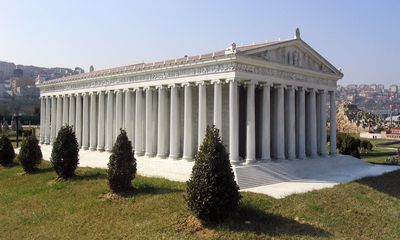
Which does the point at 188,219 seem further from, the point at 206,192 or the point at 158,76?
the point at 158,76

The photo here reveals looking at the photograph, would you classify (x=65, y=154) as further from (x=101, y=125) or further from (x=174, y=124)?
(x=101, y=125)

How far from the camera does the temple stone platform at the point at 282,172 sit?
27.6m

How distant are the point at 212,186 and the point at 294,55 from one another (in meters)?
20.7

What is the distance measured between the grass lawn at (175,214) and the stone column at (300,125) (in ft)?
28.6

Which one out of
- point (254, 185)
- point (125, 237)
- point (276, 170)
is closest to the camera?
point (125, 237)

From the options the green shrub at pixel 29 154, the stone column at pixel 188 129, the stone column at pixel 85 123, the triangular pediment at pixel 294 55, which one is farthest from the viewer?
the stone column at pixel 85 123

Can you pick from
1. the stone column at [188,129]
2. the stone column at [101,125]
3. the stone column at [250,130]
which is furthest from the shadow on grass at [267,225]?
the stone column at [101,125]

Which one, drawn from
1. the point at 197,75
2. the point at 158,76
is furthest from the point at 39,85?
the point at 197,75

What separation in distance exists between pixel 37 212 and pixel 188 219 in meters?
9.60

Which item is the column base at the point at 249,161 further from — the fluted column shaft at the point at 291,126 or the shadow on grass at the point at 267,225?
the shadow on grass at the point at 267,225

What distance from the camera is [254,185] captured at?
2795 centimetres

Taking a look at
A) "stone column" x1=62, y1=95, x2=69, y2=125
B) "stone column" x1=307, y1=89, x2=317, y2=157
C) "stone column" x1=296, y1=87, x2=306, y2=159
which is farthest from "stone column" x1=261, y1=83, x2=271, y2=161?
"stone column" x1=62, y1=95, x2=69, y2=125

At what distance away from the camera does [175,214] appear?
67.4 feet

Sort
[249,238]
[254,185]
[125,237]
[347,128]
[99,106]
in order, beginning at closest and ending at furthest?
[249,238] → [125,237] → [254,185] → [99,106] → [347,128]
